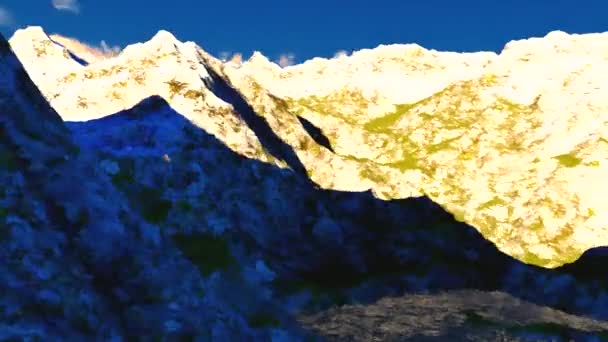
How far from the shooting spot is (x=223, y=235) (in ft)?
434

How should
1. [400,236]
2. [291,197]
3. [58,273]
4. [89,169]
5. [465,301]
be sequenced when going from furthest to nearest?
[400,236] → [291,197] → [465,301] → [89,169] → [58,273]

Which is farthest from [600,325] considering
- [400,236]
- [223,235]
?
[223,235]

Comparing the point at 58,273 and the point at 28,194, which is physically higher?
the point at 28,194

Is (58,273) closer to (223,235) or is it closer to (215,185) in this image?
(223,235)

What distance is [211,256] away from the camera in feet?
399

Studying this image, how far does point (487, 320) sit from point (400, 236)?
60.0m

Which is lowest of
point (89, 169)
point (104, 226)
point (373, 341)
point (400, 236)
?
point (373, 341)

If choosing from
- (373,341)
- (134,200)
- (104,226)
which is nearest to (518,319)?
(373,341)

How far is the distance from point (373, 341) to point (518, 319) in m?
45.2

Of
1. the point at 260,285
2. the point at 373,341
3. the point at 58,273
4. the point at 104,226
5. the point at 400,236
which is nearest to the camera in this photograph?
the point at 58,273

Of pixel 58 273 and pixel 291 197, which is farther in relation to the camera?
pixel 291 197

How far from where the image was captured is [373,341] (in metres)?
110

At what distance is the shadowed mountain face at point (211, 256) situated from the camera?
45.3 metres

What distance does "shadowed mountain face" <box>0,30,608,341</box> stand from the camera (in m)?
45.3
